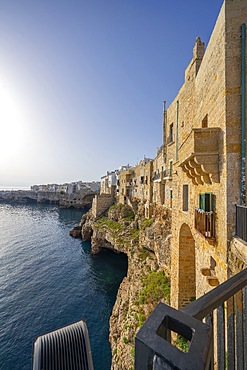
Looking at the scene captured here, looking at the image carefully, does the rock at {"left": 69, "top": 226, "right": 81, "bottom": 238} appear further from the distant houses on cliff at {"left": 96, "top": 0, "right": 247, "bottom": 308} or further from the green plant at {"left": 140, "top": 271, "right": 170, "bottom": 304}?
the distant houses on cliff at {"left": 96, "top": 0, "right": 247, "bottom": 308}

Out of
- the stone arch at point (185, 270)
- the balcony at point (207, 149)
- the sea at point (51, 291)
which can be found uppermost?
the balcony at point (207, 149)

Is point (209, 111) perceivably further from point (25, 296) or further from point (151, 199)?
point (25, 296)

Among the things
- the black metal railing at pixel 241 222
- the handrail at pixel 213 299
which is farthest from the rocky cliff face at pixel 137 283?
the handrail at pixel 213 299

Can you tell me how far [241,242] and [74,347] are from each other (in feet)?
12.2

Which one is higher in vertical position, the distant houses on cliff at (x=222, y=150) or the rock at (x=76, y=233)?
the distant houses on cliff at (x=222, y=150)

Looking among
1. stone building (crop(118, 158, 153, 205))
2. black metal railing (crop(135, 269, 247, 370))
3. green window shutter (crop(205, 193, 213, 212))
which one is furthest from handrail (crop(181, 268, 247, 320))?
stone building (crop(118, 158, 153, 205))

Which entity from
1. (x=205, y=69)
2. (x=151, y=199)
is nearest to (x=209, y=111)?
(x=205, y=69)

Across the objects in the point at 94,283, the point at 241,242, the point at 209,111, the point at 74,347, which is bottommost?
the point at 94,283

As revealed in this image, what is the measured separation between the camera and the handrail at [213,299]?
116 cm

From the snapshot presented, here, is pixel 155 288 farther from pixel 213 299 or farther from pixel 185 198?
pixel 213 299

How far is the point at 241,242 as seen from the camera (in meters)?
4.00

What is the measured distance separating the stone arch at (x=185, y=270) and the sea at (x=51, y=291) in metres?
6.81

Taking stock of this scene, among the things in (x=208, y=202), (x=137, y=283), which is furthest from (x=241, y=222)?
(x=137, y=283)

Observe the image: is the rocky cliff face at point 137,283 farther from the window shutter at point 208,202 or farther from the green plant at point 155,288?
the window shutter at point 208,202
